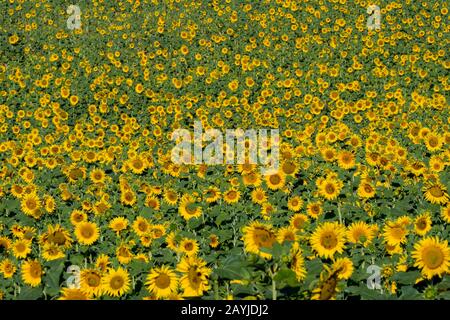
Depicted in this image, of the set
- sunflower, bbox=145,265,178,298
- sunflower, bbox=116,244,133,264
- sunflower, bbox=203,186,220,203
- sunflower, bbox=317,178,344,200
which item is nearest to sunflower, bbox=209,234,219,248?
sunflower, bbox=203,186,220,203

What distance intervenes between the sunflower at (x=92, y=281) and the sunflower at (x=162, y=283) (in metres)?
0.44

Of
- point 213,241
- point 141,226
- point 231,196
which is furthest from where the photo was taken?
point 231,196

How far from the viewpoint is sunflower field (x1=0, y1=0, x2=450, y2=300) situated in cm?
388

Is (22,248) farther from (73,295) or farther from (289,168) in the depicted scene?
(289,168)

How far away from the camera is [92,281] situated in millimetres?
3861

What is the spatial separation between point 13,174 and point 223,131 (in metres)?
5.26

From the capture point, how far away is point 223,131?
500 inches

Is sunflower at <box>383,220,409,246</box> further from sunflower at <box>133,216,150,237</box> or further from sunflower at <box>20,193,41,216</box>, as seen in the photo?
sunflower at <box>20,193,41,216</box>

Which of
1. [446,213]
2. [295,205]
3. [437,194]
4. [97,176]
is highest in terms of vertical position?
[97,176]

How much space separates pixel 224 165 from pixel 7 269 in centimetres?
498

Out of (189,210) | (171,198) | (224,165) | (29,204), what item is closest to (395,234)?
(189,210)
